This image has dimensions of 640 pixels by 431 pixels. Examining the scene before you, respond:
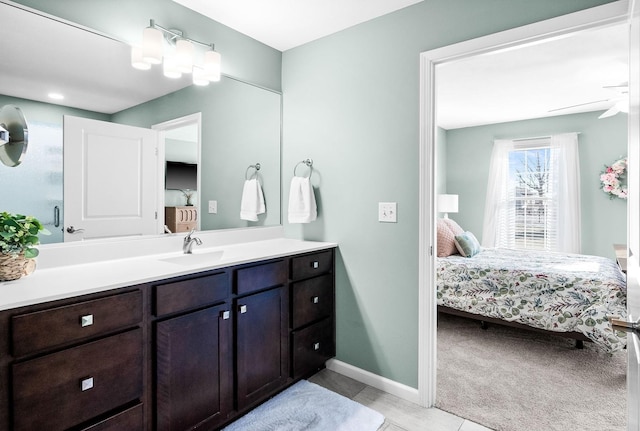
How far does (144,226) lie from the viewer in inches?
80.0

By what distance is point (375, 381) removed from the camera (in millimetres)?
2311

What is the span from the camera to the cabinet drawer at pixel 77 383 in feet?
3.80

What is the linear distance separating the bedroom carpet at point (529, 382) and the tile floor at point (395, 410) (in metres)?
0.09

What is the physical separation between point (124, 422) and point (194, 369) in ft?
1.08

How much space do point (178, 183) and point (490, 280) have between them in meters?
2.68

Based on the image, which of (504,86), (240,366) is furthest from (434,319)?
(504,86)

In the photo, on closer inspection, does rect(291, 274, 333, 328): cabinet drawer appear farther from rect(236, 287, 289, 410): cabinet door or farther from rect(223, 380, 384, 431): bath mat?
rect(223, 380, 384, 431): bath mat

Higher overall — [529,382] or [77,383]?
[77,383]

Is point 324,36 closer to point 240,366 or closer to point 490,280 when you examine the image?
point 240,366

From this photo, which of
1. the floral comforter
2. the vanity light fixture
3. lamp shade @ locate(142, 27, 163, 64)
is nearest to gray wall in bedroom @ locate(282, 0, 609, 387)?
the vanity light fixture

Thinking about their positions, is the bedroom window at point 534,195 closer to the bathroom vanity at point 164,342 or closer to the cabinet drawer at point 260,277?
the bathroom vanity at point 164,342

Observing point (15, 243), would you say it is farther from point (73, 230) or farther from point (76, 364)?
point (76, 364)

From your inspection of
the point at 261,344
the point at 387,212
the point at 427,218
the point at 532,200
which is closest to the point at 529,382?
the point at 427,218

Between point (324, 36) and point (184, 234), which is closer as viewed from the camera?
point (184, 234)
